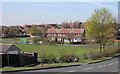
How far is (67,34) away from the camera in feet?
255

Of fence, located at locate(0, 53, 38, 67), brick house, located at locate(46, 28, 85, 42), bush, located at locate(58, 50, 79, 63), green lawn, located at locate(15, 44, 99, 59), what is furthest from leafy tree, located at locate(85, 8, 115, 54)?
brick house, located at locate(46, 28, 85, 42)

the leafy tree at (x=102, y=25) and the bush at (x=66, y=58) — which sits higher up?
the leafy tree at (x=102, y=25)

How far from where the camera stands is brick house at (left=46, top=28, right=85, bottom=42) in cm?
7450

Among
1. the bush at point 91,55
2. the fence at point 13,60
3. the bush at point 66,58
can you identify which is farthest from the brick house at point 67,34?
the fence at point 13,60

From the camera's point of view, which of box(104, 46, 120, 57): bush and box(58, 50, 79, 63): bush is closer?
box(58, 50, 79, 63): bush

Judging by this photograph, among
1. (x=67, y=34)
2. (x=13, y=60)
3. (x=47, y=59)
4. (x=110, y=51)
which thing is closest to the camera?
(x=13, y=60)

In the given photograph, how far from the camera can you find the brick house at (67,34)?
74500 mm

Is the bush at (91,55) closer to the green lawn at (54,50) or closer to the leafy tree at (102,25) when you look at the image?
the green lawn at (54,50)

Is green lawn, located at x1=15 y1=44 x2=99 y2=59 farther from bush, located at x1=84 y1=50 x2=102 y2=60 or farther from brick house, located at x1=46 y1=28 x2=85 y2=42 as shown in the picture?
brick house, located at x1=46 y1=28 x2=85 y2=42

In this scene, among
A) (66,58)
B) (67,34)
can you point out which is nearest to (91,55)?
(66,58)

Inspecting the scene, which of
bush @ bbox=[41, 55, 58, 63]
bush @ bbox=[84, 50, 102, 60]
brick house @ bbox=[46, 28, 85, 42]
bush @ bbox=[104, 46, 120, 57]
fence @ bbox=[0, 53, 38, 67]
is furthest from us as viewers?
brick house @ bbox=[46, 28, 85, 42]

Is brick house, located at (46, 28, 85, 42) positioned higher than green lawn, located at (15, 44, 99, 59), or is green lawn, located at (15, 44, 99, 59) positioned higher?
brick house, located at (46, 28, 85, 42)

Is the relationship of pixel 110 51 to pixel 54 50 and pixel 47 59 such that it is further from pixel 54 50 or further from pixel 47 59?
pixel 47 59

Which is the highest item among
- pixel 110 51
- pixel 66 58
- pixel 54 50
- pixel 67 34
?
pixel 67 34
